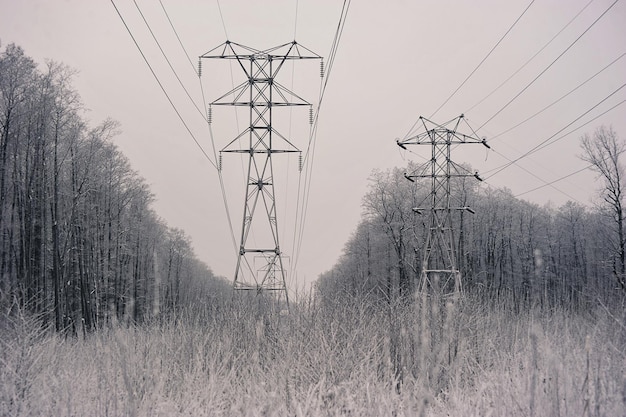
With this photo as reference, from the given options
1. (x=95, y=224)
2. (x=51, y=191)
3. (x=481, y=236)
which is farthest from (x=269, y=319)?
(x=481, y=236)

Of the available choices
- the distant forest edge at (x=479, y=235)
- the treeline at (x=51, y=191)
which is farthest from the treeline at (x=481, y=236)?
the treeline at (x=51, y=191)

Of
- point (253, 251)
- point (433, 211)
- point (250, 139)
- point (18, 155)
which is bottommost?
point (253, 251)

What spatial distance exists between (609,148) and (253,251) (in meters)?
23.2

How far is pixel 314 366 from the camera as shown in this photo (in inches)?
327

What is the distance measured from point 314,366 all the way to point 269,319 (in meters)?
2.47

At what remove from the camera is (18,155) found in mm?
26297

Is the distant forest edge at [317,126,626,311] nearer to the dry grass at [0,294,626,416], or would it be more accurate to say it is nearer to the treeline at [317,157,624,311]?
the treeline at [317,157,624,311]

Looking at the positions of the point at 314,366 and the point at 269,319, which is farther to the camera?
the point at 269,319

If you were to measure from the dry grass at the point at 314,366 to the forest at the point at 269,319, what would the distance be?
55mm

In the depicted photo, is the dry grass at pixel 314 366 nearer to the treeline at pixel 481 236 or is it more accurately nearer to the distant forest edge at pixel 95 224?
the distant forest edge at pixel 95 224

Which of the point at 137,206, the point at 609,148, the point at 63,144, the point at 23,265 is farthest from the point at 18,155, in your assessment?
the point at 609,148

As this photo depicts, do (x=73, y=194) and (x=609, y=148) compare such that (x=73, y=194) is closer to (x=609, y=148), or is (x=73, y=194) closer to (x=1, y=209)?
(x=1, y=209)

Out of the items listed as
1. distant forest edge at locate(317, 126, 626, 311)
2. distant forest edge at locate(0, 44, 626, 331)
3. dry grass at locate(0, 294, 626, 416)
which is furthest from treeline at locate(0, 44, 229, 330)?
distant forest edge at locate(317, 126, 626, 311)

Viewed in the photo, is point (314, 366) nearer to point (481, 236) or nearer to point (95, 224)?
point (95, 224)
